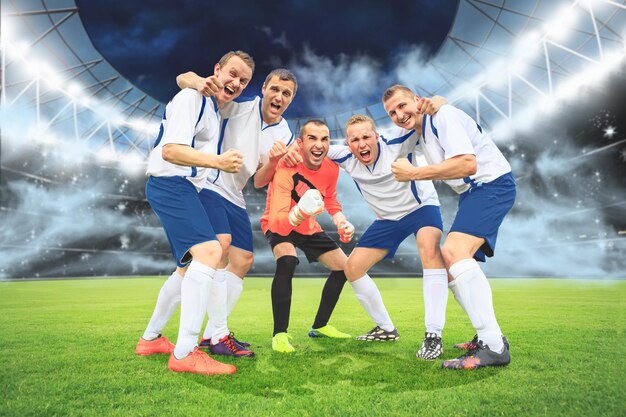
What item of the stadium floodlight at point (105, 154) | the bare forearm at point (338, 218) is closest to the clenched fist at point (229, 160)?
the bare forearm at point (338, 218)

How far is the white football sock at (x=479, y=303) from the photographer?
3365 millimetres

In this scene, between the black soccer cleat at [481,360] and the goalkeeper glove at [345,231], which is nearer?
the black soccer cleat at [481,360]

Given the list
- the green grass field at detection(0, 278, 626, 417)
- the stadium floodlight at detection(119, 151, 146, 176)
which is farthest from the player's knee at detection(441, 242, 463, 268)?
the stadium floodlight at detection(119, 151, 146, 176)

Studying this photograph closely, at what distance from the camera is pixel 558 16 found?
18.8 m

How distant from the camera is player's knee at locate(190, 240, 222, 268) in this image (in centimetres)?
341

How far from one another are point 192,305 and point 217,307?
864 millimetres

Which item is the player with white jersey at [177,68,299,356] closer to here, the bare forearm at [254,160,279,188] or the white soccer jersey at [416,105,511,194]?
the bare forearm at [254,160,279,188]

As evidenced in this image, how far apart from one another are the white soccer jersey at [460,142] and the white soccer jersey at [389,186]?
552 mm

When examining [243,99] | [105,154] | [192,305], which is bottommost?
[192,305]

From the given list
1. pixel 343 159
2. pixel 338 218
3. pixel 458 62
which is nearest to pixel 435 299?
pixel 338 218

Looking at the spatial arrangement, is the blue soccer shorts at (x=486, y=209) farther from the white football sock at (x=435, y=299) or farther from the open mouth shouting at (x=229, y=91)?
the open mouth shouting at (x=229, y=91)

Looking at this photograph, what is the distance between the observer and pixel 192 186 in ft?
12.1

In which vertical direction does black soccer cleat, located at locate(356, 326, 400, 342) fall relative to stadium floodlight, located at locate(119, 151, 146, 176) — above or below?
below

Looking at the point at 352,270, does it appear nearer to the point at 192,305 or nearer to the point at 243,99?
the point at 192,305
